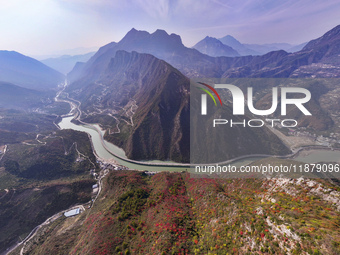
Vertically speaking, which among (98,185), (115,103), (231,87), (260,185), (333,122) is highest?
(115,103)

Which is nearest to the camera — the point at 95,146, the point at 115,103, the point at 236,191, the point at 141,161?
the point at 236,191

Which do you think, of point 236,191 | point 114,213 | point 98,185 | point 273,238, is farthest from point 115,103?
point 273,238

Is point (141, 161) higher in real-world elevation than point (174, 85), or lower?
lower

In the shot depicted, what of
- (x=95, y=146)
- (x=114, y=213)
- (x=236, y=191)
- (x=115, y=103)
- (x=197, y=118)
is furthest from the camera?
(x=115, y=103)

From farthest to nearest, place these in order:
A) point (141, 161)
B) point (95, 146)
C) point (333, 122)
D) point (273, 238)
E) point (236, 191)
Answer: point (333, 122) → point (95, 146) → point (141, 161) → point (236, 191) → point (273, 238)

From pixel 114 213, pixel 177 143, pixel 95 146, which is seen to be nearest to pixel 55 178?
pixel 95 146

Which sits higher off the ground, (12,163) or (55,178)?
(12,163)

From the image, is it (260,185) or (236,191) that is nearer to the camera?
(260,185)

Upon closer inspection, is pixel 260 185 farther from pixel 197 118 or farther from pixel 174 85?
pixel 174 85

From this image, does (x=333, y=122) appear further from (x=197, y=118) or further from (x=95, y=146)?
(x=95, y=146)
